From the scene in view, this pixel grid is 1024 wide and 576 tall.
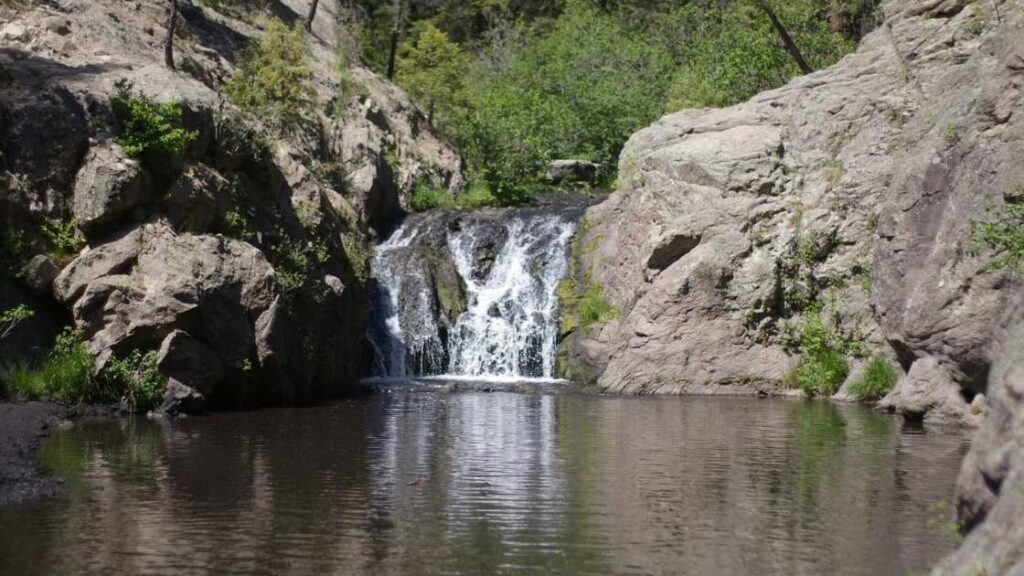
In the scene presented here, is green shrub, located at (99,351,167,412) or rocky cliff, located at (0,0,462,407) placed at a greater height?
rocky cliff, located at (0,0,462,407)

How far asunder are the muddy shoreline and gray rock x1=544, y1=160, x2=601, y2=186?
27.1m

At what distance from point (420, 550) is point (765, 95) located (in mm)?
24318

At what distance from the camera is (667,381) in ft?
93.4

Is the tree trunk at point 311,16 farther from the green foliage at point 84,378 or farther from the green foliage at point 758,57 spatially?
the green foliage at point 84,378

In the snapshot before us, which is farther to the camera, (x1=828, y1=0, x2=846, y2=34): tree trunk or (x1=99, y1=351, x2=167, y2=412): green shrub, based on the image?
(x1=828, y1=0, x2=846, y2=34): tree trunk

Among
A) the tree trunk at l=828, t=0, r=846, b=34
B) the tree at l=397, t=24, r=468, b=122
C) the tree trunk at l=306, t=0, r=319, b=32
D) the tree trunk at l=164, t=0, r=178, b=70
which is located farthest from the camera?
the tree at l=397, t=24, r=468, b=122

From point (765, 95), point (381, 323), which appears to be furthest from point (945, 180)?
point (381, 323)

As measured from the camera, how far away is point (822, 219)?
95.8 feet

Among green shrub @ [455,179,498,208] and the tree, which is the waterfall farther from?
the tree

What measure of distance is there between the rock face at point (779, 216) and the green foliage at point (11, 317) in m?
13.6

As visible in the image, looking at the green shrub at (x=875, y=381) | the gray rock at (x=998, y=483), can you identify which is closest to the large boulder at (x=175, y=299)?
Result: the green shrub at (x=875, y=381)

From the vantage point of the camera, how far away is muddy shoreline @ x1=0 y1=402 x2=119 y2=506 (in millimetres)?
13852

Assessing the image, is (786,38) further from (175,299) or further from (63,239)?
(63,239)

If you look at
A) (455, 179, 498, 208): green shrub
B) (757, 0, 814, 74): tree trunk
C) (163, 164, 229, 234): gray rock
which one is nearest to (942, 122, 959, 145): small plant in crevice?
(163, 164, 229, 234): gray rock
